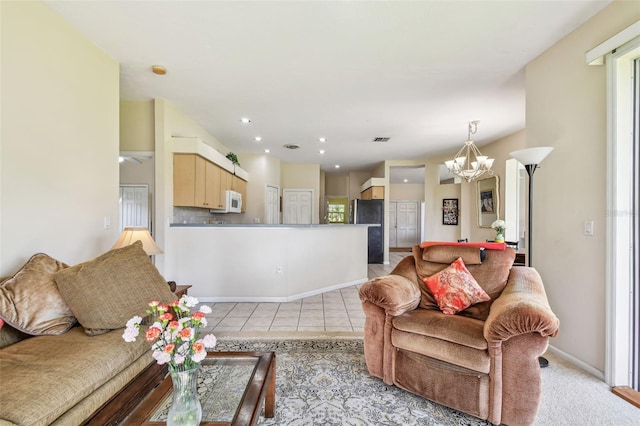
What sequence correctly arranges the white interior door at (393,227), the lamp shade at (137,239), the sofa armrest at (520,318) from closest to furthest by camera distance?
the sofa armrest at (520,318)
the lamp shade at (137,239)
the white interior door at (393,227)

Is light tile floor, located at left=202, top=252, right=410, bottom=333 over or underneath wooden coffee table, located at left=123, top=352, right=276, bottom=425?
underneath

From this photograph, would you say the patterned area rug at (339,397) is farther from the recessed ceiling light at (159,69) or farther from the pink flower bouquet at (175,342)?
the recessed ceiling light at (159,69)

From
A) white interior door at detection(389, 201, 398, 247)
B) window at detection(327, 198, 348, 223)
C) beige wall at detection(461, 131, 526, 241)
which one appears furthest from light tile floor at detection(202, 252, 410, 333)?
white interior door at detection(389, 201, 398, 247)

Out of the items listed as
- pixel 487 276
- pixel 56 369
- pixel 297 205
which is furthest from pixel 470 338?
pixel 297 205

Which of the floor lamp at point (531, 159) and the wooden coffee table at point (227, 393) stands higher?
the floor lamp at point (531, 159)

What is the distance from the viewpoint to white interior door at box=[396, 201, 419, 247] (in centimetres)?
1062

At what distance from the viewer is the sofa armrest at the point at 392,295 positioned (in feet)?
6.15

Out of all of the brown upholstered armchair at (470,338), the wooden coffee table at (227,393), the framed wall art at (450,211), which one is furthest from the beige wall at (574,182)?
the framed wall art at (450,211)

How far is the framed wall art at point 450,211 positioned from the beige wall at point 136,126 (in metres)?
6.19

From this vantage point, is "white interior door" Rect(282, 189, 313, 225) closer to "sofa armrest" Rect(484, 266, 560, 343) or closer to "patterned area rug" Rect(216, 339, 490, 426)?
"patterned area rug" Rect(216, 339, 490, 426)

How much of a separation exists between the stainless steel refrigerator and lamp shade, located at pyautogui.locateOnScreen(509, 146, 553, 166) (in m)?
4.97

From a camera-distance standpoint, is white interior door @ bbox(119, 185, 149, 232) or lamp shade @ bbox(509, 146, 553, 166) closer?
lamp shade @ bbox(509, 146, 553, 166)

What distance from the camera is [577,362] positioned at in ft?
7.14

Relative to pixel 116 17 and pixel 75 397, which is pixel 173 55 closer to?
pixel 116 17
